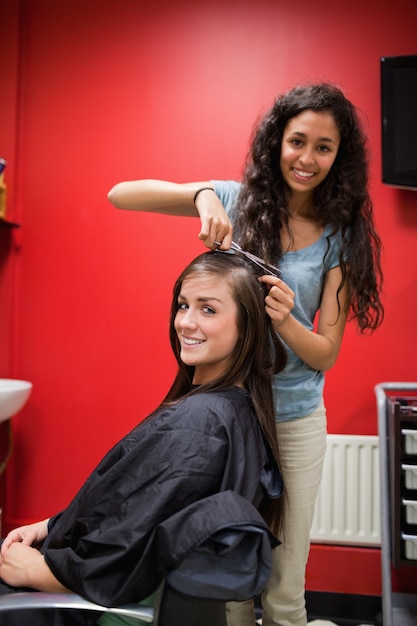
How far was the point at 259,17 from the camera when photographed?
238 cm

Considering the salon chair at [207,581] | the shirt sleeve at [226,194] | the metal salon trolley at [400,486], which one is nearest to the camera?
the salon chair at [207,581]

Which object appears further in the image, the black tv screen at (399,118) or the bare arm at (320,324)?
the black tv screen at (399,118)

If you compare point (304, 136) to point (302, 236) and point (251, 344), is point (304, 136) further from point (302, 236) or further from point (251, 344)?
point (251, 344)

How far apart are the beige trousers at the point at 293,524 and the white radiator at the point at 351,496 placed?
865mm

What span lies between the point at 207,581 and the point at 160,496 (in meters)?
0.18

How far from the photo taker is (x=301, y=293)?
1376 mm

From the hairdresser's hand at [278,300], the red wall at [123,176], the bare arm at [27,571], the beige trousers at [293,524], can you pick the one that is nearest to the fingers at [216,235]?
the hairdresser's hand at [278,300]

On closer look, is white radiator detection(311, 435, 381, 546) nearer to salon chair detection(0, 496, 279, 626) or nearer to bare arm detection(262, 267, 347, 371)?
bare arm detection(262, 267, 347, 371)

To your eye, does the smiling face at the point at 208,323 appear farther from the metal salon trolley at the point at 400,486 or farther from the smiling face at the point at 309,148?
the metal salon trolley at the point at 400,486

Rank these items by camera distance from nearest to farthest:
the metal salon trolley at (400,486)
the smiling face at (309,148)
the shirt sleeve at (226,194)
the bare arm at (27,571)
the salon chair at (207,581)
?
the salon chair at (207,581) < the bare arm at (27,571) < the smiling face at (309,148) < the shirt sleeve at (226,194) < the metal salon trolley at (400,486)

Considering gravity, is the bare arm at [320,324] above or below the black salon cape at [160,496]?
above

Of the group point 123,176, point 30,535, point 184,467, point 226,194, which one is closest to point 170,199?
point 226,194

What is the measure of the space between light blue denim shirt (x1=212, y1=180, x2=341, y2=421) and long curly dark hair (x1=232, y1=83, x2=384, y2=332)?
0.03 metres

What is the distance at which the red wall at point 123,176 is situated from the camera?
2.32m
